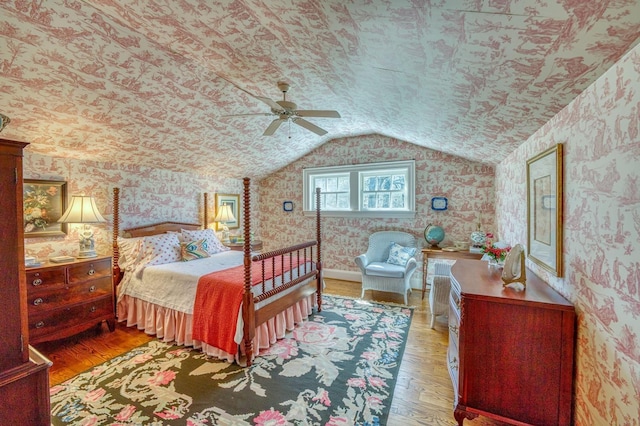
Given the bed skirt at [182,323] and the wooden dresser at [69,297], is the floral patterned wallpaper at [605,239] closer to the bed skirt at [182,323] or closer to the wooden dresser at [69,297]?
the bed skirt at [182,323]

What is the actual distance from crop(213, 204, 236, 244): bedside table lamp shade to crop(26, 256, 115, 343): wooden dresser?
1.97m

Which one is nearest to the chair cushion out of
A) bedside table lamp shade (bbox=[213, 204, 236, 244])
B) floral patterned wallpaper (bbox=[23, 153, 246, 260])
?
A: bedside table lamp shade (bbox=[213, 204, 236, 244])

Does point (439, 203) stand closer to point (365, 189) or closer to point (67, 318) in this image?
point (365, 189)

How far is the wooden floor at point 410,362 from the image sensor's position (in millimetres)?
1963

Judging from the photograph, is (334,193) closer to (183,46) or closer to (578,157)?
(183,46)

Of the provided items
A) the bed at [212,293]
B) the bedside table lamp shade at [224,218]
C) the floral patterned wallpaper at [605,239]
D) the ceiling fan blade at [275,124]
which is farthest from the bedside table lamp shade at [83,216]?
the floral patterned wallpaper at [605,239]

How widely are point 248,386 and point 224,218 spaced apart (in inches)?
129

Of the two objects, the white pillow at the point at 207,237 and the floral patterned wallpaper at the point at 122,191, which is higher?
the floral patterned wallpaper at the point at 122,191

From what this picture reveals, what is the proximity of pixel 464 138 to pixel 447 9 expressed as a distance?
7.26 feet

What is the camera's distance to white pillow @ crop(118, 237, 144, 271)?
11.2 feet

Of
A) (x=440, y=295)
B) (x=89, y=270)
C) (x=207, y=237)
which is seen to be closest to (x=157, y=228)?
(x=207, y=237)

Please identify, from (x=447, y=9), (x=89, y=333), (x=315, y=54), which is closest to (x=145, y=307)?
(x=89, y=333)

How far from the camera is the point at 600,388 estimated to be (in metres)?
1.33

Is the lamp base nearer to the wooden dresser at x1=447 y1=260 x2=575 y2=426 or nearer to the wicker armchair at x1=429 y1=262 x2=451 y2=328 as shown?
the wooden dresser at x1=447 y1=260 x2=575 y2=426
